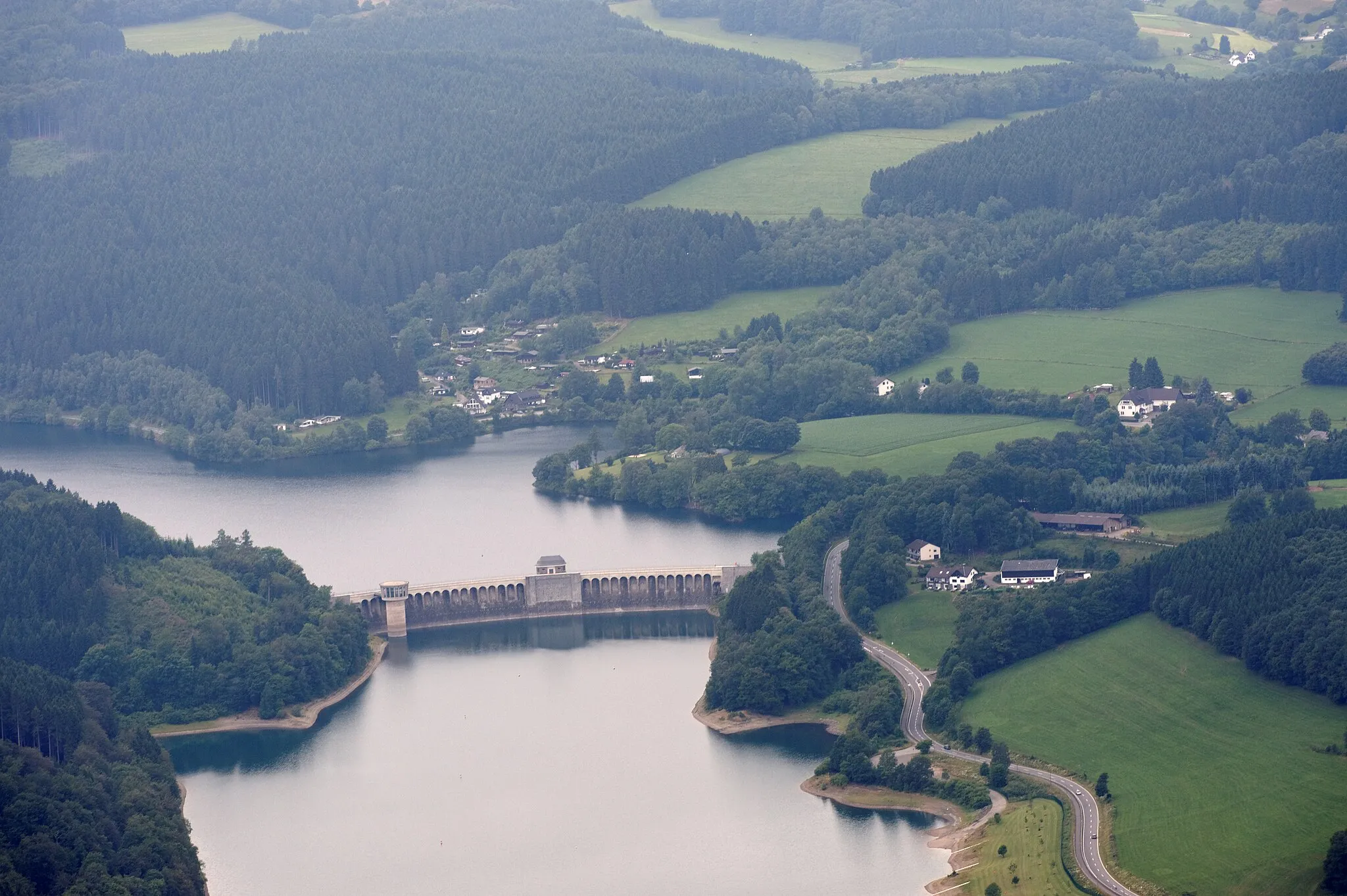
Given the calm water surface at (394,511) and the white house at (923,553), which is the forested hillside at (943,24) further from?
the white house at (923,553)

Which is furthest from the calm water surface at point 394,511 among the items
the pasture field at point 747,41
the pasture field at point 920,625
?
the pasture field at point 747,41

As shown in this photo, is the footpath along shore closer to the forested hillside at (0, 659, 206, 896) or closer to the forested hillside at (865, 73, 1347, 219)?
the forested hillside at (0, 659, 206, 896)

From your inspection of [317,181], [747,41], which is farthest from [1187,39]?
[317,181]

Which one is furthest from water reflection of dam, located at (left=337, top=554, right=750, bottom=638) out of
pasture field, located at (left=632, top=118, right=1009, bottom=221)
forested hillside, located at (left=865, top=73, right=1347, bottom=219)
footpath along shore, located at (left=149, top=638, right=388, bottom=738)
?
pasture field, located at (left=632, top=118, right=1009, bottom=221)

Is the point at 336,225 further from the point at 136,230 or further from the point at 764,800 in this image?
the point at 764,800

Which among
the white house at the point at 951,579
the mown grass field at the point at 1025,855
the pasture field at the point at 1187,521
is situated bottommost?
the mown grass field at the point at 1025,855

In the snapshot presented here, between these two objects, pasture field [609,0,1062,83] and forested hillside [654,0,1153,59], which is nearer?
pasture field [609,0,1062,83]

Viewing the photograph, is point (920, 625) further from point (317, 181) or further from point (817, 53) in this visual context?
point (817, 53)

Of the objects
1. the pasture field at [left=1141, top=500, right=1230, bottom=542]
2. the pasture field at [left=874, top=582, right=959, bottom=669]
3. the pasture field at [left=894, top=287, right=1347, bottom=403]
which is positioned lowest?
the pasture field at [left=874, top=582, right=959, bottom=669]
